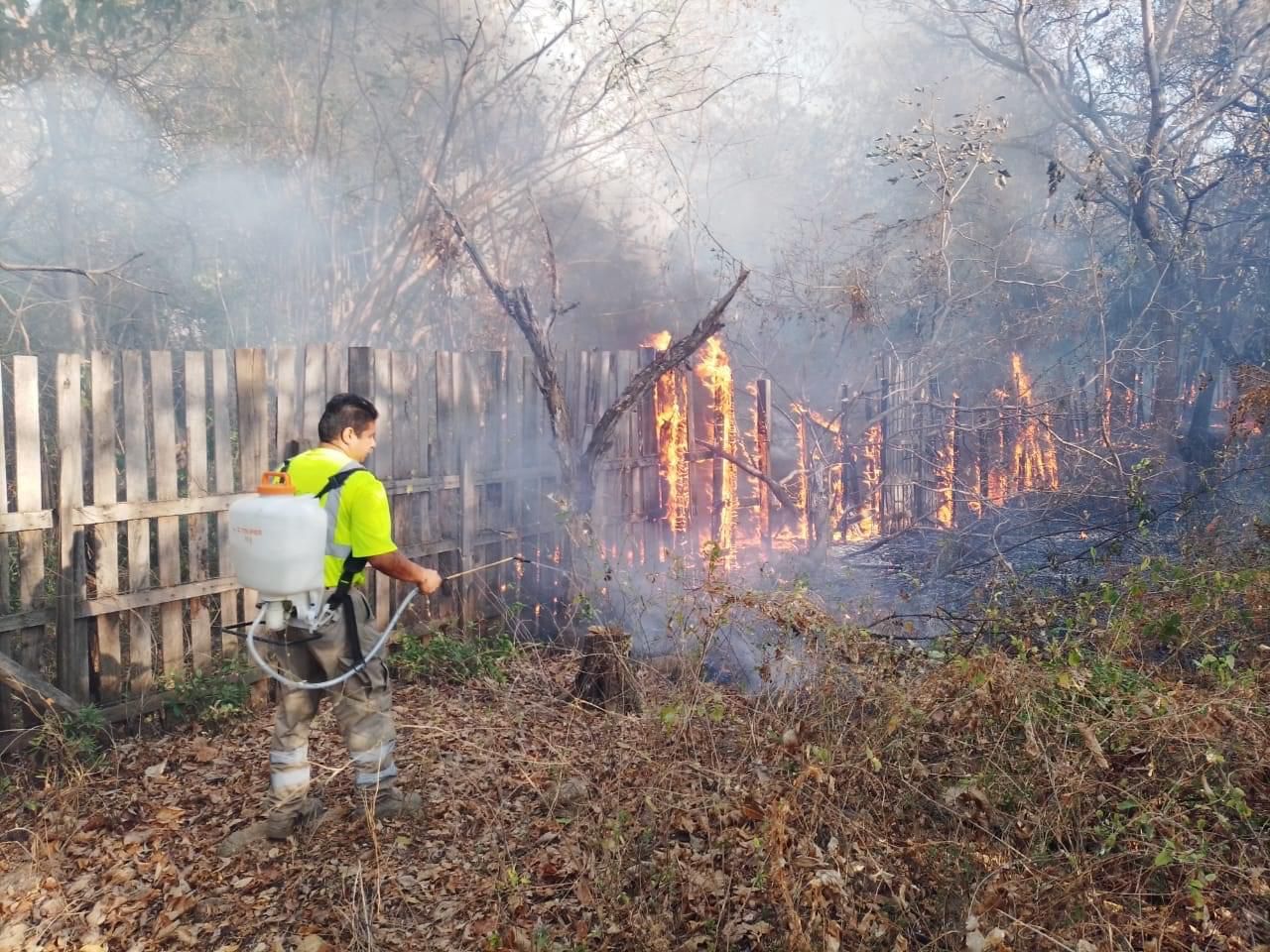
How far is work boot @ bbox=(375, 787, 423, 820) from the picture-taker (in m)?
4.26

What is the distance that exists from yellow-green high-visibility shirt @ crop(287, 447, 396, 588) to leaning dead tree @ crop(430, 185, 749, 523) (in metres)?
3.09

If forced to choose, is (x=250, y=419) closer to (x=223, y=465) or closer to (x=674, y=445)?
(x=223, y=465)

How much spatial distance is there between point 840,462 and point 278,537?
791 centimetres

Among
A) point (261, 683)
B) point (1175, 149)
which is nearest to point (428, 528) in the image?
point (261, 683)

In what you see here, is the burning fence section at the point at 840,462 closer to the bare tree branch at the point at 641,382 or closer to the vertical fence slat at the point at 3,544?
the bare tree branch at the point at 641,382

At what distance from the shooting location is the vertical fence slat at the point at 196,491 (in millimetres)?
5316

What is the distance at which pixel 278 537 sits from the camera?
3.83 metres

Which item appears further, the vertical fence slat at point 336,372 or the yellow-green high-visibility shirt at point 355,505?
the vertical fence slat at point 336,372

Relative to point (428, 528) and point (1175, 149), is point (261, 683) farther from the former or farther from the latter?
point (1175, 149)

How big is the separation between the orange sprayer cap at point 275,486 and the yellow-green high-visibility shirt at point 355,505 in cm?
16

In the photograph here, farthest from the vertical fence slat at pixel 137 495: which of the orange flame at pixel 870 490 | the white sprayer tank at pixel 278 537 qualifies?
the orange flame at pixel 870 490

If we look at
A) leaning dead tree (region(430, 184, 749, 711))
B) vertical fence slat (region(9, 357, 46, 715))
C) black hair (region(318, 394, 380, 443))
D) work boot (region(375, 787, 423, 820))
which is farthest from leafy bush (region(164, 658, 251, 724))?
leaning dead tree (region(430, 184, 749, 711))

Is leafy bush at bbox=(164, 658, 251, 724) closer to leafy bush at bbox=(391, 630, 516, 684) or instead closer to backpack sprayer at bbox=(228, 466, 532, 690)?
leafy bush at bbox=(391, 630, 516, 684)

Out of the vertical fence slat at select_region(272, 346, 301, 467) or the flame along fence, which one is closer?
the flame along fence
